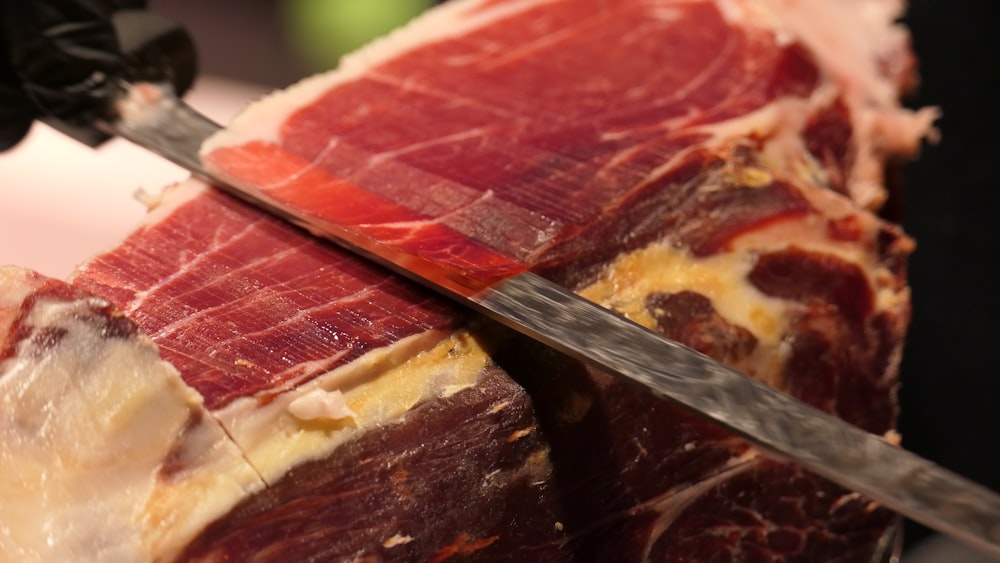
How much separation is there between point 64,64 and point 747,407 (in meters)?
2.01

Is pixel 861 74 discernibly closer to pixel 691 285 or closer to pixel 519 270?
pixel 691 285

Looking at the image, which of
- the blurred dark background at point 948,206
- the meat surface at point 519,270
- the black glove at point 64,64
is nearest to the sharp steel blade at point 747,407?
the meat surface at point 519,270

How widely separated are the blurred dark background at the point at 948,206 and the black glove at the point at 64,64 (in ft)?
4.77

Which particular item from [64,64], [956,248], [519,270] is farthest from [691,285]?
[956,248]

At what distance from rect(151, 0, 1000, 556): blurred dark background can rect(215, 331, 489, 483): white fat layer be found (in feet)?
6.10

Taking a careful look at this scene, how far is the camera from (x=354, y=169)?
2.09 meters

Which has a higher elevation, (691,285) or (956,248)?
(691,285)

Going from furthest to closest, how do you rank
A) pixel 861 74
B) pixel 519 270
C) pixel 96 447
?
pixel 861 74 < pixel 519 270 < pixel 96 447

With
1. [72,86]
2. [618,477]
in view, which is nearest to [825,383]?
[618,477]

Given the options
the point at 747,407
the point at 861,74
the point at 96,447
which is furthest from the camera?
the point at 861,74

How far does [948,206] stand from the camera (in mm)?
3361

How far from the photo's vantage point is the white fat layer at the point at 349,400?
1.46 m

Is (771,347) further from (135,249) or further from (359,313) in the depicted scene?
(135,249)

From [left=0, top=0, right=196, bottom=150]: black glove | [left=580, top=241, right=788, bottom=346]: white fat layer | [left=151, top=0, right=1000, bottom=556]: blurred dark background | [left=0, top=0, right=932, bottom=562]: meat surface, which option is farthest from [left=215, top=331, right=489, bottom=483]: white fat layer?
[left=151, top=0, right=1000, bottom=556]: blurred dark background
